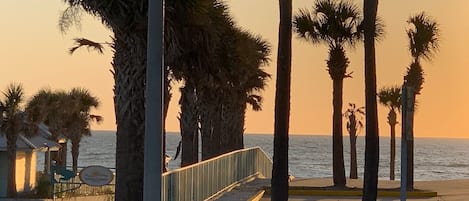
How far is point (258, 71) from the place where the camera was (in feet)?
154

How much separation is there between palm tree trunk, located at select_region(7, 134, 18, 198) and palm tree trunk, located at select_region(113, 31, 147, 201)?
2078cm

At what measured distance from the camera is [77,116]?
5794 centimetres

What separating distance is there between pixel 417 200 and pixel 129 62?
15596 mm

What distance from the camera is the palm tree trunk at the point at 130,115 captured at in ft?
60.6

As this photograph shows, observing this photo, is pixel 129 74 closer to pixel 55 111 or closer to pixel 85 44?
pixel 85 44

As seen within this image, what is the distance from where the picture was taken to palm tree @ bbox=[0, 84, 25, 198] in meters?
38.6

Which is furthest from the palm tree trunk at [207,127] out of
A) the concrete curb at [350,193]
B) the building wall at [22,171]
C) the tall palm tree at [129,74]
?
the tall palm tree at [129,74]

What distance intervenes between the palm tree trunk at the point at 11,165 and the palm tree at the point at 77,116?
17.1m

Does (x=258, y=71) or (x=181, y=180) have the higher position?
(x=258, y=71)

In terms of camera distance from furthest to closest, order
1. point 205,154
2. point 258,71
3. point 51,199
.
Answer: point 258,71, point 205,154, point 51,199

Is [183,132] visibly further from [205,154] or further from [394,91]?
[394,91]

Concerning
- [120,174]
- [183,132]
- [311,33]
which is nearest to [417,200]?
[311,33]

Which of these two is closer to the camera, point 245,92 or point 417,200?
point 417,200

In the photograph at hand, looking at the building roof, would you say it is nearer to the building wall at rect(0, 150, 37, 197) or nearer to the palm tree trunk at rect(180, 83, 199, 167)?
the building wall at rect(0, 150, 37, 197)
